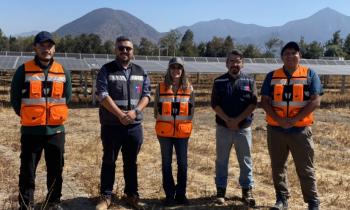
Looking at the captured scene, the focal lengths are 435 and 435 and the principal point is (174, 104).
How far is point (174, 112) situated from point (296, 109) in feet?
4.57

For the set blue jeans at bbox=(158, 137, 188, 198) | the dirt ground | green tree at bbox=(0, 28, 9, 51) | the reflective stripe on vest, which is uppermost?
green tree at bbox=(0, 28, 9, 51)

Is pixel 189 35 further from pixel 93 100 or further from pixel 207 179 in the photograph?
pixel 207 179

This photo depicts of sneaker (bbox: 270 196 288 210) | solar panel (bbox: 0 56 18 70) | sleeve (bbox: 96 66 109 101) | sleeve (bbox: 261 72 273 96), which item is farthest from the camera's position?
solar panel (bbox: 0 56 18 70)

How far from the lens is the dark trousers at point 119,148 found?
16.0ft

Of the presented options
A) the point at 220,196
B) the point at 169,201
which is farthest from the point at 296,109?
the point at 169,201

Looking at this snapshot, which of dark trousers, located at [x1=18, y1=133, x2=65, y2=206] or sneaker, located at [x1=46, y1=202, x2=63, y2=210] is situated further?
sneaker, located at [x1=46, y1=202, x2=63, y2=210]

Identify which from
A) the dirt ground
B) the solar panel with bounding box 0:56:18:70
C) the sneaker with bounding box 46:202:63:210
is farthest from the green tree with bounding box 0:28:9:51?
the sneaker with bounding box 46:202:63:210

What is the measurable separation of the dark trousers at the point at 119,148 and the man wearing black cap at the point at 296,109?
1549mm

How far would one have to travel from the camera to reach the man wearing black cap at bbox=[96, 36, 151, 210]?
15.7 ft

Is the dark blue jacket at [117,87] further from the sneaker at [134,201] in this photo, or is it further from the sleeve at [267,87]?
the sleeve at [267,87]

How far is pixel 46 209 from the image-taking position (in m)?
4.91

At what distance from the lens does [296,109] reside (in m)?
4.80

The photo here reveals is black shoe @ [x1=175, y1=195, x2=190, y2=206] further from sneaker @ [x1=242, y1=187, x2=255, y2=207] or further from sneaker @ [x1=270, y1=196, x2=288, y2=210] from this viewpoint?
sneaker @ [x1=270, y1=196, x2=288, y2=210]

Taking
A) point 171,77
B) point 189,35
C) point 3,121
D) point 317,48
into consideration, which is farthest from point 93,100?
point 189,35
